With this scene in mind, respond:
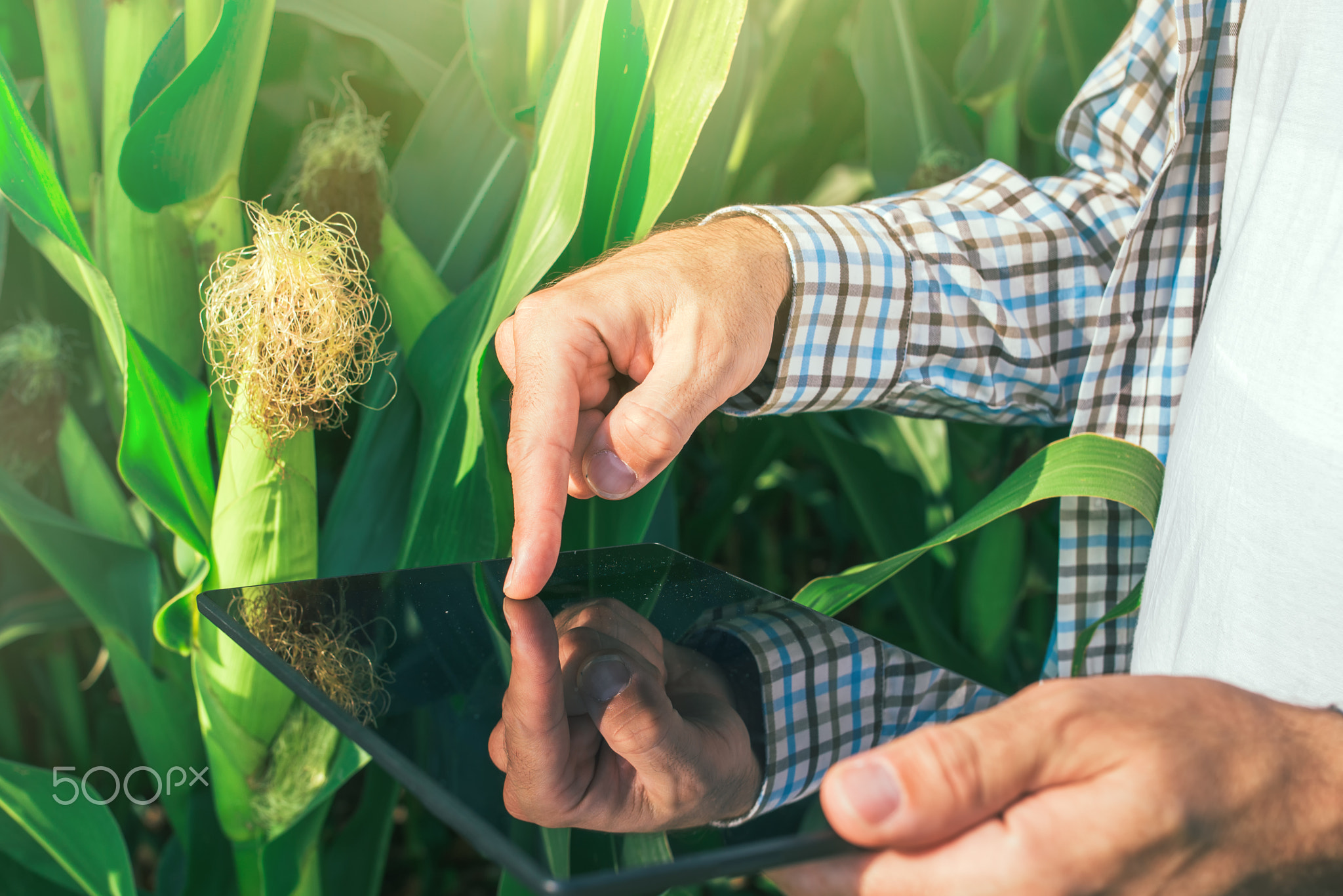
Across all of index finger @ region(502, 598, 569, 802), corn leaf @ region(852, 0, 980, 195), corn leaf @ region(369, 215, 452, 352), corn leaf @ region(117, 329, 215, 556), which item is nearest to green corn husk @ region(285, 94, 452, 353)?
corn leaf @ region(369, 215, 452, 352)

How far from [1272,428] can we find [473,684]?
13.4 inches

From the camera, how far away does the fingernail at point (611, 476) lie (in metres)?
0.42

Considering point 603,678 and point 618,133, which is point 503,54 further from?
point 603,678

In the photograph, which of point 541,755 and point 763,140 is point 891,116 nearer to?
point 763,140

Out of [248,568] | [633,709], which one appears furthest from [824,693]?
[248,568]

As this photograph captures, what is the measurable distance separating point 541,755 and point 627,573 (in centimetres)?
17

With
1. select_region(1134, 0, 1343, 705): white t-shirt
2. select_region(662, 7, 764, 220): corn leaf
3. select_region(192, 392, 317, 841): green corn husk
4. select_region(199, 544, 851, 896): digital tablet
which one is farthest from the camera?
select_region(662, 7, 764, 220): corn leaf

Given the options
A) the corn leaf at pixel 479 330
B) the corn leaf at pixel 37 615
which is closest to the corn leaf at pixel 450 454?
the corn leaf at pixel 479 330

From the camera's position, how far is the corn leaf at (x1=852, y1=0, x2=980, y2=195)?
0.62 meters

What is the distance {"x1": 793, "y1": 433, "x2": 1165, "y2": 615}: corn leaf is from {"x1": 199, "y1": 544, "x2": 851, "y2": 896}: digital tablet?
13cm

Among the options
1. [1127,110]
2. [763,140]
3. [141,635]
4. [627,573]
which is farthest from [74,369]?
[1127,110]

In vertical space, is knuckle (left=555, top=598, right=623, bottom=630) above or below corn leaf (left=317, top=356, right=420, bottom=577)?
above

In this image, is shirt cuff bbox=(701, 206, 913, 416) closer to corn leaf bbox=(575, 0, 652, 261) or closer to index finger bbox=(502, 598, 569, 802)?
corn leaf bbox=(575, 0, 652, 261)

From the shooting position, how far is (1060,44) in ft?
2.28
